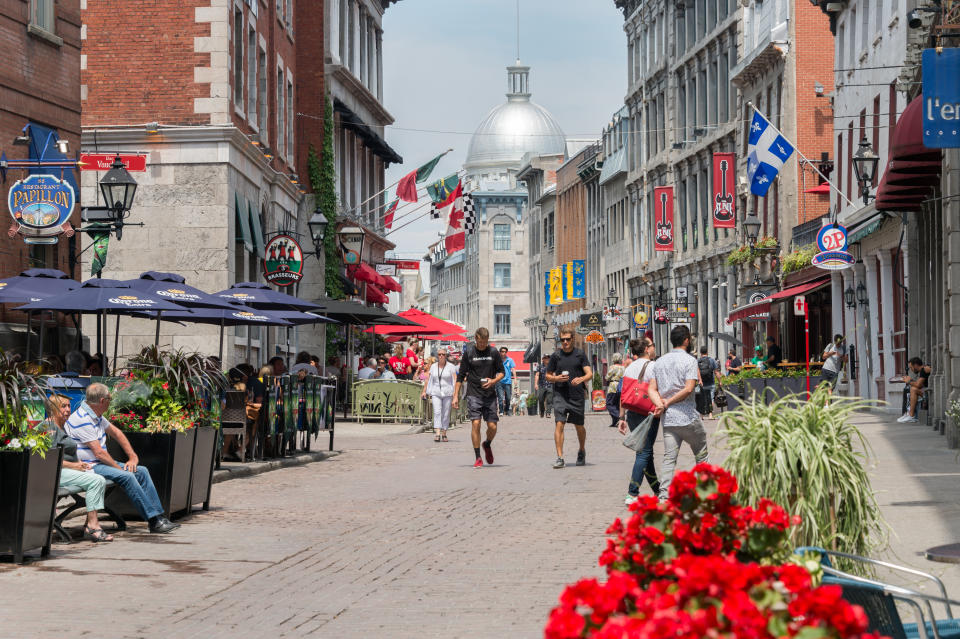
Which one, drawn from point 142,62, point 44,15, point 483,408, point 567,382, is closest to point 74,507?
point 567,382

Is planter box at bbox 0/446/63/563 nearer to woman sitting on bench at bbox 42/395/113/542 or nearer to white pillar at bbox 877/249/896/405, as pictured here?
woman sitting on bench at bbox 42/395/113/542

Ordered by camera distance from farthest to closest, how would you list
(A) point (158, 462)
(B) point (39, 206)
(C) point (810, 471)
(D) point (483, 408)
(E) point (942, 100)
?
1. (D) point (483, 408)
2. (B) point (39, 206)
3. (E) point (942, 100)
4. (A) point (158, 462)
5. (C) point (810, 471)

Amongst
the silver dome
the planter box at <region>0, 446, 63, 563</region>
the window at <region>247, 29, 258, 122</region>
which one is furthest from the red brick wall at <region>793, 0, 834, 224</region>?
the silver dome

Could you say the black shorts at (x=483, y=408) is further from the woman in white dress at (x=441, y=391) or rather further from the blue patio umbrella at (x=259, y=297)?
the woman in white dress at (x=441, y=391)

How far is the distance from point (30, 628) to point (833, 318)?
1355 inches

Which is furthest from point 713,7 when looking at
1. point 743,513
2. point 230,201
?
point 743,513

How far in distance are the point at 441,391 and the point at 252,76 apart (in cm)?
935

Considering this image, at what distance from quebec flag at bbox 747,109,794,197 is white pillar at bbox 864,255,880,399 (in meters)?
3.08

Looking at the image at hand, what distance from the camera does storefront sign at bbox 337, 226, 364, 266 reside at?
39.0 m

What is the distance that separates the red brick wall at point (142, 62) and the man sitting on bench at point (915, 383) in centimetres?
1443

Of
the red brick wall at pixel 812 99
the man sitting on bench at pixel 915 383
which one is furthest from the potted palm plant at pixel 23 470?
the red brick wall at pixel 812 99

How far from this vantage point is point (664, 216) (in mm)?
60594

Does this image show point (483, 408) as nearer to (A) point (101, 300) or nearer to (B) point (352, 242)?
(A) point (101, 300)

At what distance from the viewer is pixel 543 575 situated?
9719mm
